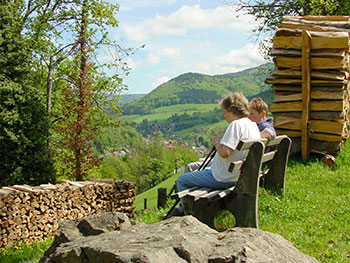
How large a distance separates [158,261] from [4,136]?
57.3ft

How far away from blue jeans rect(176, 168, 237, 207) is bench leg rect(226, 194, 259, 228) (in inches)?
10.5

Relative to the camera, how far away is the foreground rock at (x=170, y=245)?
244 cm

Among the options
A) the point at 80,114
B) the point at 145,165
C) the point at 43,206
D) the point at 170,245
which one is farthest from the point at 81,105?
the point at 145,165

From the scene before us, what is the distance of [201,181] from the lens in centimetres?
469

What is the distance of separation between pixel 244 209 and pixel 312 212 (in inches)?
52.4

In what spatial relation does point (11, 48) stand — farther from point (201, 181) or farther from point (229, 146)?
point (229, 146)

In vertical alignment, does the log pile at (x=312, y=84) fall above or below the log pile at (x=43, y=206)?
above

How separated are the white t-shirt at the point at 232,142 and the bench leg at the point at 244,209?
283 mm

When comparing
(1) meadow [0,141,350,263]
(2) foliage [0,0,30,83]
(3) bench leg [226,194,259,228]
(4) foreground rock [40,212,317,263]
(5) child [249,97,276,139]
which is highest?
(2) foliage [0,0,30,83]

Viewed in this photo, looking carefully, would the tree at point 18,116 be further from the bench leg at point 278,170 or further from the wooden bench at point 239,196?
the wooden bench at point 239,196

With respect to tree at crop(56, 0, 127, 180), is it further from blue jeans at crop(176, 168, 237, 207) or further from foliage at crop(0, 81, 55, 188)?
blue jeans at crop(176, 168, 237, 207)

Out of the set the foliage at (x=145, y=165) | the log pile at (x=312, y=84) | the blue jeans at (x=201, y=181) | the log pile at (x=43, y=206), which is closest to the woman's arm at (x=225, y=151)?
the blue jeans at (x=201, y=181)

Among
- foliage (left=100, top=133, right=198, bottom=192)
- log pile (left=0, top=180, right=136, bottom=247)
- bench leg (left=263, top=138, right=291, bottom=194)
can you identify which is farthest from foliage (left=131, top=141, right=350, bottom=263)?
foliage (left=100, top=133, right=198, bottom=192)

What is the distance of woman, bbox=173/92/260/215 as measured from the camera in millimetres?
4371
